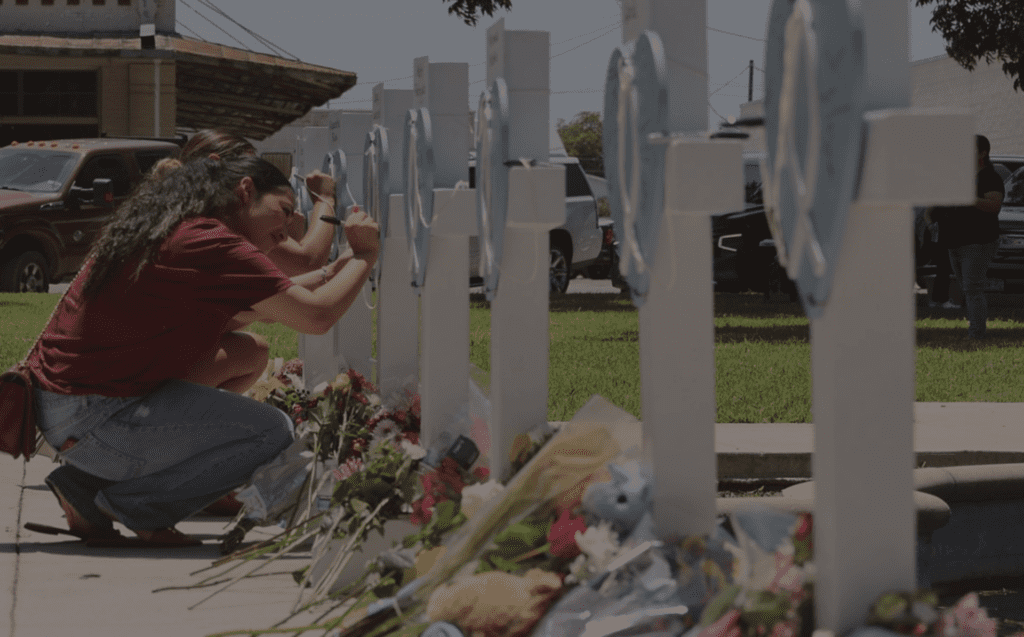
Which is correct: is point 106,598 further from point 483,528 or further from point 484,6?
point 484,6

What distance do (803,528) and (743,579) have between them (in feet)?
0.50

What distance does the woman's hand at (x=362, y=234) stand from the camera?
472 centimetres

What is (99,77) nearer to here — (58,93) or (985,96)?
(58,93)

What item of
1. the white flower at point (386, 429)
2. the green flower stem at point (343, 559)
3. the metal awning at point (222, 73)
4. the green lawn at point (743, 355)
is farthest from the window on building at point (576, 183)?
the green flower stem at point (343, 559)

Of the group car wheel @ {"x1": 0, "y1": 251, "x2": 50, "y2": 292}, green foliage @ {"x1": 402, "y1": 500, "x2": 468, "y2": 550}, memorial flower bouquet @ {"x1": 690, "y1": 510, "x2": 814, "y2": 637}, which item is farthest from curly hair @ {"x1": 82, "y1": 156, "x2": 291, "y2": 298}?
car wheel @ {"x1": 0, "y1": 251, "x2": 50, "y2": 292}

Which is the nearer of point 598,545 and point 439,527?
point 598,545

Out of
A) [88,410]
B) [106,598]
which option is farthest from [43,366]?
[106,598]

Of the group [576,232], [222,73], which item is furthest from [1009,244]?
[222,73]

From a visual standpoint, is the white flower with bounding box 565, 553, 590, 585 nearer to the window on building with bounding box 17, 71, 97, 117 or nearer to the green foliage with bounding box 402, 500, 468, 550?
the green foliage with bounding box 402, 500, 468, 550

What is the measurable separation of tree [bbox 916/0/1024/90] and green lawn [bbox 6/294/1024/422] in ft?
9.26

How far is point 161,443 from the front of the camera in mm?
4582

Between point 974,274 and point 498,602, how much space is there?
30.2ft

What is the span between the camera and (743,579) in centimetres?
244

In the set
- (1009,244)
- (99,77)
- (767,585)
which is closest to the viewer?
(767,585)
